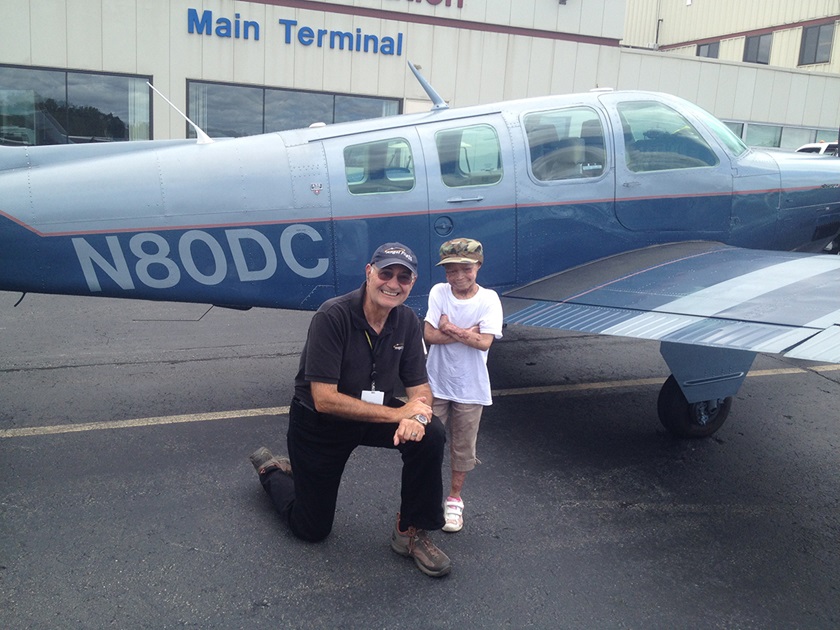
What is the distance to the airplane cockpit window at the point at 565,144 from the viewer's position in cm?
548

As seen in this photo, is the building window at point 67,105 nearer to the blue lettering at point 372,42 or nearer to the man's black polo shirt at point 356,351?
the blue lettering at point 372,42

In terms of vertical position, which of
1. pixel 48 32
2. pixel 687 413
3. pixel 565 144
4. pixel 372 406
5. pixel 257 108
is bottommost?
pixel 687 413

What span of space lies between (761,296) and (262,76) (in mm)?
13449

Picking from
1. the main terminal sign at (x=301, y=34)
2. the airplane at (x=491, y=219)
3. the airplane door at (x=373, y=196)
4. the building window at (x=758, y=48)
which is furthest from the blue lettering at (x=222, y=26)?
the building window at (x=758, y=48)

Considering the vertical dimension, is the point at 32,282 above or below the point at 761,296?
below

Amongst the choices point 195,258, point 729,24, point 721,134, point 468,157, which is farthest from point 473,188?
point 729,24

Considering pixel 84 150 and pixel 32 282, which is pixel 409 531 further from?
pixel 84 150

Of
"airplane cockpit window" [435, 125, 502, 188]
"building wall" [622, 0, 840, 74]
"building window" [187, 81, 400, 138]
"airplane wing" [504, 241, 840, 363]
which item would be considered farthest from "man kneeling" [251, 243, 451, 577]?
"building wall" [622, 0, 840, 74]

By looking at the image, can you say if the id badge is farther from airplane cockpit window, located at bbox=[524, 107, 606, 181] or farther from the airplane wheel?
airplane cockpit window, located at bbox=[524, 107, 606, 181]

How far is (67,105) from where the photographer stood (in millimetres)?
14547

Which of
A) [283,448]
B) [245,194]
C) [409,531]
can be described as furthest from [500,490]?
[245,194]

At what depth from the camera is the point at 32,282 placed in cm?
467

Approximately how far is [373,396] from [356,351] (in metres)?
0.22

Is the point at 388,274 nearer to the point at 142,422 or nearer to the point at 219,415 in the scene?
the point at 219,415
